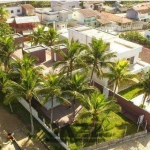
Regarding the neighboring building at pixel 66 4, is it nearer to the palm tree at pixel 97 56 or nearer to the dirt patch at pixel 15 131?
the palm tree at pixel 97 56

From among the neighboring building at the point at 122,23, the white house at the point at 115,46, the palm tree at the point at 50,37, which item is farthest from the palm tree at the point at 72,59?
the neighboring building at the point at 122,23

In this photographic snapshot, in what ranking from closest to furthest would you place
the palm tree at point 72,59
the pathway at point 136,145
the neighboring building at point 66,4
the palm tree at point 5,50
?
the pathway at point 136,145 → the palm tree at point 72,59 → the palm tree at point 5,50 → the neighboring building at point 66,4

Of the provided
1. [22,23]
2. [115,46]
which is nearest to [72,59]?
[115,46]

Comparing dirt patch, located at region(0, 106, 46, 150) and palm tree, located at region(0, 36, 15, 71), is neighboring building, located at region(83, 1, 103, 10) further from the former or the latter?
dirt patch, located at region(0, 106, 46, 150)

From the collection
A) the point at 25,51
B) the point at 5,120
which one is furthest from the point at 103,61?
the point at 5,120

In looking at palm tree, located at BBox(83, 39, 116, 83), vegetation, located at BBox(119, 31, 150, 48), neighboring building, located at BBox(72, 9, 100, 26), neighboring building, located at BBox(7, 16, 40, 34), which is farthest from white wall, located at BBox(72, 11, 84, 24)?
palm tree, located at BBox(83, 39, 116, 83)

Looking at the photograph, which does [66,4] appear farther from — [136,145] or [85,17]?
[136,145]

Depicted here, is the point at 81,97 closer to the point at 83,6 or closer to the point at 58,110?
the point at 58,110
